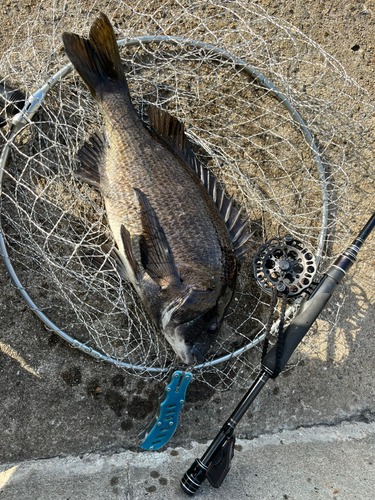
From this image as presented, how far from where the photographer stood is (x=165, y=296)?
1.79 meters

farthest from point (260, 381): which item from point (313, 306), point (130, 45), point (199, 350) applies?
point (130, 45)

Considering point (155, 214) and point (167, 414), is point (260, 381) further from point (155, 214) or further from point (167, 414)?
point (155, 214)

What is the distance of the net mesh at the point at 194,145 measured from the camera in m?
2.04

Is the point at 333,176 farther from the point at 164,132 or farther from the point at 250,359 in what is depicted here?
the point at 250,359

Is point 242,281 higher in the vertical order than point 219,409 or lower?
higher

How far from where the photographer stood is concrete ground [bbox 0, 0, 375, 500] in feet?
6.09

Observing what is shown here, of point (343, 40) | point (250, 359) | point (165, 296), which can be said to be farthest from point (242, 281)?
point (343, 40)

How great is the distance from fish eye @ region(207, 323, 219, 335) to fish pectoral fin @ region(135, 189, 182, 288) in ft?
0.94

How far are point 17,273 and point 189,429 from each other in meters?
1.40

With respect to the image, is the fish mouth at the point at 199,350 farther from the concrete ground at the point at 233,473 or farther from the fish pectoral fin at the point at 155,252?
the concrete ground at the point at 233,473

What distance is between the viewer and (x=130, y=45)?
2.08 m

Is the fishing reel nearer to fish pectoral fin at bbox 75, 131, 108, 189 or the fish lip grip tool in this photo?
the fish lip grip tool

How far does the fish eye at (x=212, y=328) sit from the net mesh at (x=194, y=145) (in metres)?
0.33

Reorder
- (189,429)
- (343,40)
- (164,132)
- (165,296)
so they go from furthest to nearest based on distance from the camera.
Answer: (343,40)
(189,429)
(164,132)
(165,296)
